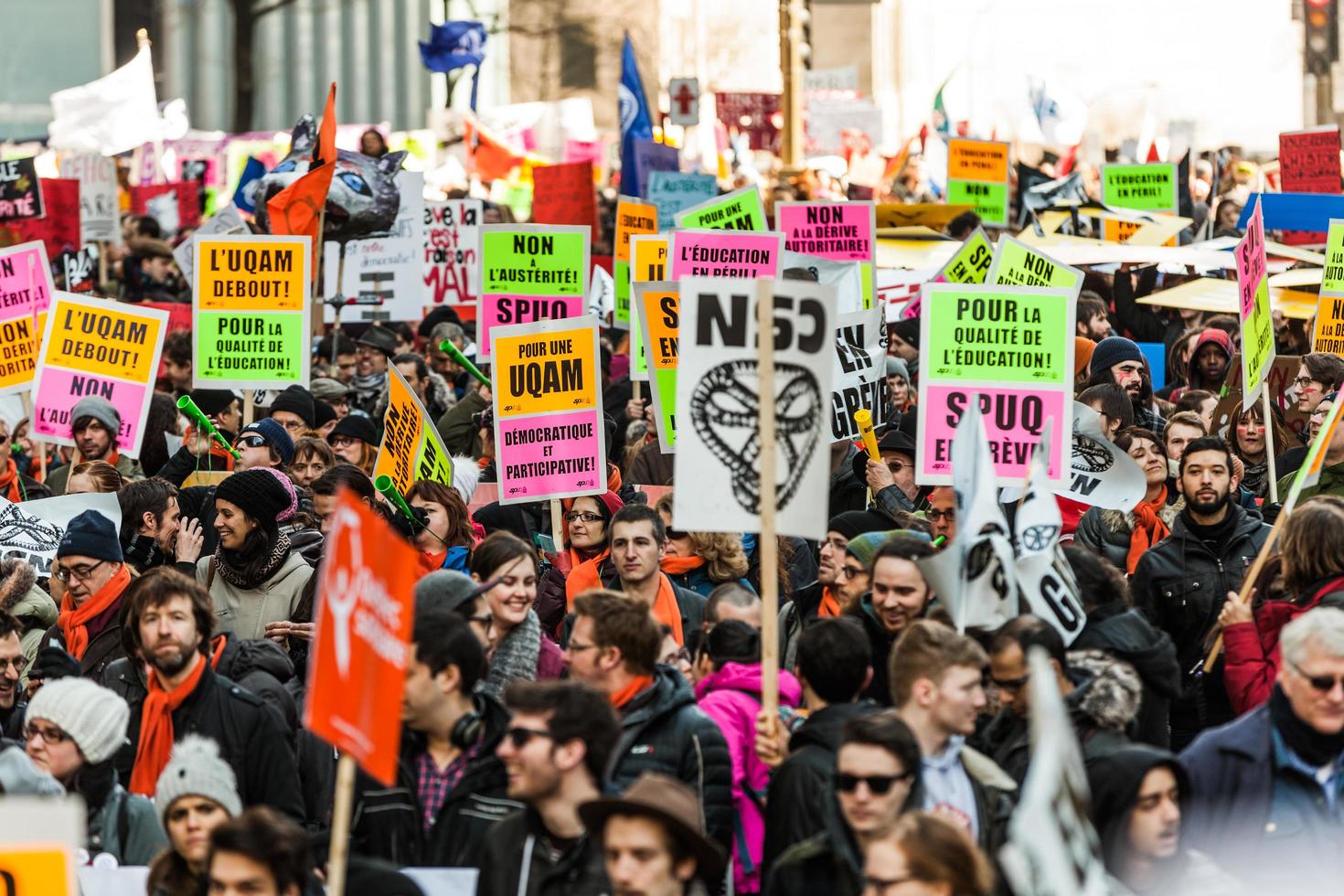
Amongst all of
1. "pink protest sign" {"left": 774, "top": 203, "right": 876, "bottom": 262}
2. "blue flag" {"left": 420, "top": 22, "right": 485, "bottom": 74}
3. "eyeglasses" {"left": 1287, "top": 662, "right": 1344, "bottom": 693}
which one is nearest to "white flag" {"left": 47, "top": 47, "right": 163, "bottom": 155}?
"blue flag" {"left": 420, "top": 22, "right": 485, "bottom": 74}

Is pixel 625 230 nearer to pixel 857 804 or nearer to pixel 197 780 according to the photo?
pixel 197 780

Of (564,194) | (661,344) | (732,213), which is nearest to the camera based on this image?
(661,344)

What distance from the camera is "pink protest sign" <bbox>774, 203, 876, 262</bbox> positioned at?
1324 cm

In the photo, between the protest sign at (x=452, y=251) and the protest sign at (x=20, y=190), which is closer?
the protest sign at (x=452, y=251)

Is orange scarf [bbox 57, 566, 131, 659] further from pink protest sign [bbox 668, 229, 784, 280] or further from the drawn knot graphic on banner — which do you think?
pink protest sign [bbox 668, 229, 784, 280]

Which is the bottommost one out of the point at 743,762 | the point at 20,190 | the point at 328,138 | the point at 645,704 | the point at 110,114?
the point at 743,762

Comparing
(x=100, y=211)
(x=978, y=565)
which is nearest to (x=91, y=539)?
(x=978, y=565)

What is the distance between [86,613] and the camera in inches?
304

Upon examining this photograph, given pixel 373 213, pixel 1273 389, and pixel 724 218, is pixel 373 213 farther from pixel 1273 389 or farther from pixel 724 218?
pixel 1273 389

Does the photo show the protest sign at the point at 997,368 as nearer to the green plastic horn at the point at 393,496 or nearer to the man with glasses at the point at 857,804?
the green plastic horn at the point at 393,496

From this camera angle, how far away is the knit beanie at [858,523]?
26.6 feet

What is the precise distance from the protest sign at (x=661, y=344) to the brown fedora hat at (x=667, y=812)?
488cm

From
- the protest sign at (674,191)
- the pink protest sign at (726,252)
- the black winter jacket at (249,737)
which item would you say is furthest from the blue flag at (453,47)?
the black winter jacket at (249,737)

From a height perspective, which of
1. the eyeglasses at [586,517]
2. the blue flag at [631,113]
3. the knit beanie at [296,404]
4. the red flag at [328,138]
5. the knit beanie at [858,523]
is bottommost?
the eyeglasses at [586,517]
